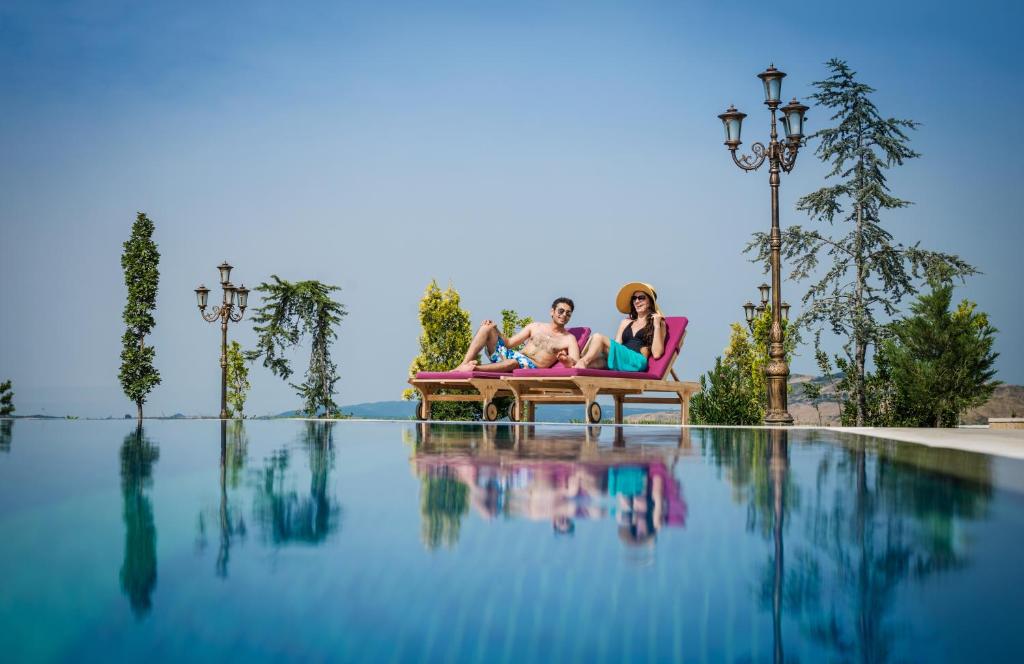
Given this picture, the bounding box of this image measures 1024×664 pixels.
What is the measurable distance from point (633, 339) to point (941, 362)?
571 centimetres

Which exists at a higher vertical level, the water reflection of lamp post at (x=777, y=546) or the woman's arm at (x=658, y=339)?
the woman's arm at (x=658, y=339)

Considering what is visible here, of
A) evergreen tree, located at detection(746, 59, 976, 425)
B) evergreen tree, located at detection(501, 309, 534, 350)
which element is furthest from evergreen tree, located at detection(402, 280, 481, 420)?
evergreen tree, located at detection(746, 59, 976, 425)

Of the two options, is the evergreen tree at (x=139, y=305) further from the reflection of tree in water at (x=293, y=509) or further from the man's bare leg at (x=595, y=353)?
the reflection of tree in water at (x=293, y=509)

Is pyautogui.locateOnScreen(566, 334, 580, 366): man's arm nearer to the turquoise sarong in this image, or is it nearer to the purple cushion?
the turquoise sarong

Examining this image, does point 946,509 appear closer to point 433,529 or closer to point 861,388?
point 433,529

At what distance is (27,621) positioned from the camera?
5.95 feet

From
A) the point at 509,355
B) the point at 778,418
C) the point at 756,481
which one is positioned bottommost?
the point at 778,418

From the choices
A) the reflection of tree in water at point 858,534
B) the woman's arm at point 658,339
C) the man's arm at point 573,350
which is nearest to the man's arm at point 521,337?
the man's arm at point 573,350

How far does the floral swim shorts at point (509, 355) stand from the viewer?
14188mm

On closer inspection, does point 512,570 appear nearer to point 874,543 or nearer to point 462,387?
point 874,543

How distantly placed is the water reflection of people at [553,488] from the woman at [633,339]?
21.9 feet

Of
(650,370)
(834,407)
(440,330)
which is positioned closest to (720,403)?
(650,370)

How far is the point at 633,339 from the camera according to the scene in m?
14.0

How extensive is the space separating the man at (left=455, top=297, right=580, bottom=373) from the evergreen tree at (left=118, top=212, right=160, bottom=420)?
13.5 m
